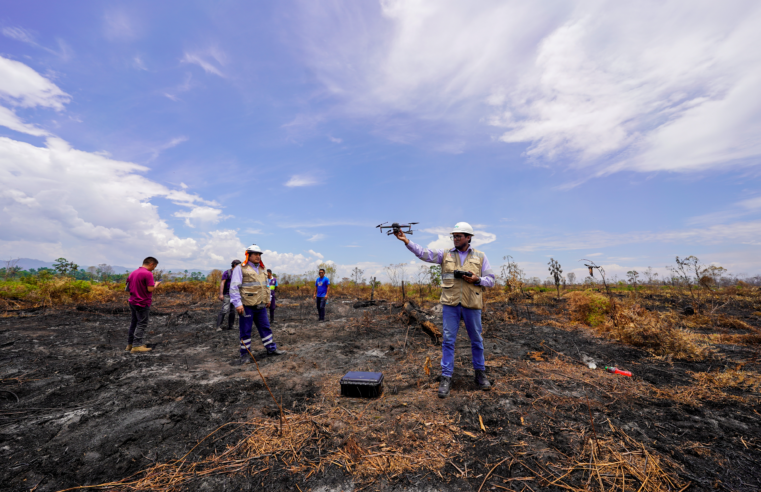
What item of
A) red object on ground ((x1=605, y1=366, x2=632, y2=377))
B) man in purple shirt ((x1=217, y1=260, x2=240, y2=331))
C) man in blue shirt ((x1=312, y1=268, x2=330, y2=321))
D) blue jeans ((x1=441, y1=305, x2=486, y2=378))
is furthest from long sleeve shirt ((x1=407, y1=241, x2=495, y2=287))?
man in blue shirt ((x1=312, y1=268, x2=330, y2=321))

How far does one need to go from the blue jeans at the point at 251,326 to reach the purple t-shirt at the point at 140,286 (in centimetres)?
265

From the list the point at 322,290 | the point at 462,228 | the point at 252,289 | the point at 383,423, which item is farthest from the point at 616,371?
the point at 322,290

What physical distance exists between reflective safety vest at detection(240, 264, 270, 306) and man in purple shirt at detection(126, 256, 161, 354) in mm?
2518

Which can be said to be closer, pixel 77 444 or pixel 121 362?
pixel 77 444

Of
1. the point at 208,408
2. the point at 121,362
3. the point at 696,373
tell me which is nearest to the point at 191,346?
the point at 121,362

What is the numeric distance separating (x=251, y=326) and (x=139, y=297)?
10.3 ft

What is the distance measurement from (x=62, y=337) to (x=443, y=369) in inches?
418

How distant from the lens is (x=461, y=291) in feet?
14.6

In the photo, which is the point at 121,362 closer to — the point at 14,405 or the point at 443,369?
the point at 14,405

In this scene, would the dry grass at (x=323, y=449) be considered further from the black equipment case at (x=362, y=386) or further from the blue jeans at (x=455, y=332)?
the blue jeans at (x=455, y=332)

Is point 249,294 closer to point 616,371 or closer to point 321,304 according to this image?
point 321,304

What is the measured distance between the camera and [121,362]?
5.91 metres

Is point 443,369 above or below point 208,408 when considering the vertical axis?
above

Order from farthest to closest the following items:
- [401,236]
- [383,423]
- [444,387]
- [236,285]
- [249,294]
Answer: [249,294]
[236,285]
[401,236]
[444,387]
[383,423]
